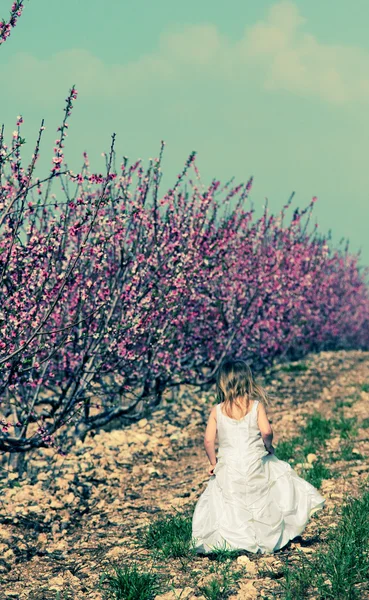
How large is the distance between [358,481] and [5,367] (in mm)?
3698

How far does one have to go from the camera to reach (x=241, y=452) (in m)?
5.14

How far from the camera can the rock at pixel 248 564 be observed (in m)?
4.59

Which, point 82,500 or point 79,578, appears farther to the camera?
point 82,500

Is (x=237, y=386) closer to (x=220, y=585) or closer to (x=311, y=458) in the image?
(x=220, y=585)

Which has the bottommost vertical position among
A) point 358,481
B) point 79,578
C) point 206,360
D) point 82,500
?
point 79,578

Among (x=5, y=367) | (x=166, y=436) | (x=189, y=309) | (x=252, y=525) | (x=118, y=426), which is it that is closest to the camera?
(x=252, y=525)

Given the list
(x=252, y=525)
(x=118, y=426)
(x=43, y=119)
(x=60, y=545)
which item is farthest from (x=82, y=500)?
(x=43, y=119)

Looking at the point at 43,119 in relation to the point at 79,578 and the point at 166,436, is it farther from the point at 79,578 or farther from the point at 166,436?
the point at 166,436

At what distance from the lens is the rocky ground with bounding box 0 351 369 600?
4863 mm

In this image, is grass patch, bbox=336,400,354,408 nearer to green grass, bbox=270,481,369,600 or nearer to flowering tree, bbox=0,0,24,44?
green grass, bbox=270,481,369,600

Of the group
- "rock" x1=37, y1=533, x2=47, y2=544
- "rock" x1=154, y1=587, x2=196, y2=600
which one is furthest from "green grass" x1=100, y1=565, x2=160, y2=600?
"rock" x1=37, y1=533, x2=47, y2=544

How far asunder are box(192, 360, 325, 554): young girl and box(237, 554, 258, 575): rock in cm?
17

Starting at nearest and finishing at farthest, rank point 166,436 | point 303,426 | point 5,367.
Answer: point 5,367 → point 303,426 → point 166,436

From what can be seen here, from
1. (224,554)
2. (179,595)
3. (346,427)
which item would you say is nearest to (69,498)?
(224,554)
